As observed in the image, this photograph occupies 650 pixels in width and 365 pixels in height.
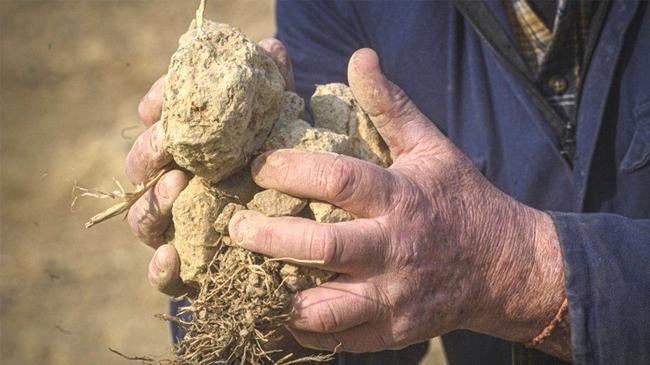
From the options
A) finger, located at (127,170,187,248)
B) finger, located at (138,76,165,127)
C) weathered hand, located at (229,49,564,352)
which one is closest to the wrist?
weathered hand, located at (229,49,564,352)

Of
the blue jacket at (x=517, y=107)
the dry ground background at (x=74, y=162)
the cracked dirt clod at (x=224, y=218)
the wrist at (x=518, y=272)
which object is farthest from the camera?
the dry ground background at (x=74, y=162)

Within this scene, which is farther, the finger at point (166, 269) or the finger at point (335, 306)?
the finger at point (166, 269)

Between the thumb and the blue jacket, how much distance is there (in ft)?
1.33

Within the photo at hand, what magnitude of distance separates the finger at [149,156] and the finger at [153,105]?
9 centimetres

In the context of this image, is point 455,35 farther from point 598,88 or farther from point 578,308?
point 578,308

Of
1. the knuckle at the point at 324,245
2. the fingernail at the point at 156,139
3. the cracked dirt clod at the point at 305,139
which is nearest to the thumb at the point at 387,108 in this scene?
the cracked dirt clod at the point at 305,139

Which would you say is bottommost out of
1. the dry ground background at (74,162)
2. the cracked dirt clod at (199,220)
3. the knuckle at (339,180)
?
the dry ground background at (74,162)

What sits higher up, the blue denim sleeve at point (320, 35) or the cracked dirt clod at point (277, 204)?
the cracked dirt clod at point (277, 204)

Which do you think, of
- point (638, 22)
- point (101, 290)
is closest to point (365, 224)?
point (638, 22)

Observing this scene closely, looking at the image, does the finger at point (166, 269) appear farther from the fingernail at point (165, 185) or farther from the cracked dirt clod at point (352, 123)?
the cracked dirt clod at point (352, 123)

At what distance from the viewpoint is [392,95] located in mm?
2041

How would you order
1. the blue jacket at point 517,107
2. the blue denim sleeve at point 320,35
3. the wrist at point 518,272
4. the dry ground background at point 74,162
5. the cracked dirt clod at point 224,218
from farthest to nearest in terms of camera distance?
1. the dry ground background at point 74,162
2. the blue denim sleeve at point 320,35
3. the blue jacket at point 517,107
4. the wrist at point 518,272
5. the cracked dirt clod at point 224,218

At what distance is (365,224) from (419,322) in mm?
282

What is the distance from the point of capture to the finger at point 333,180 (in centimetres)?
186
